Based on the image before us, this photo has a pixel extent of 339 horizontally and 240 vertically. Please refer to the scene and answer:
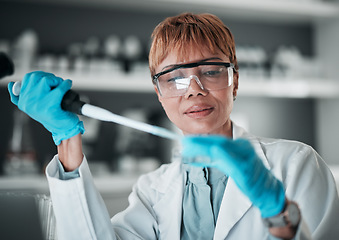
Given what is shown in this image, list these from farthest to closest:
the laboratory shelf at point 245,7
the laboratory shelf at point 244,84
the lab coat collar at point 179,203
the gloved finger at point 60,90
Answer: the laboratory shelf at point 245,7 → the laboratory shelf at point 244,84 → the lab coat collar at point 179,203 → the gloved finger at point 60,90

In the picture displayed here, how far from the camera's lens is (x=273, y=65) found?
2.54m

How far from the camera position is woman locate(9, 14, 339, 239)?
0.87 meters

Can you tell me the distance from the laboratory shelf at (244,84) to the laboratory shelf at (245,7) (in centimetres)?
49

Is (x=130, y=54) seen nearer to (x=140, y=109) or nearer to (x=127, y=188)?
(x=140, y=109)

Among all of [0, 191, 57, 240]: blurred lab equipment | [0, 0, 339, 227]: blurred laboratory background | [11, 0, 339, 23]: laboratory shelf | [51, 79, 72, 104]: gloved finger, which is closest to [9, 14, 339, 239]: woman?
[51, 79, 72, 104]: gloved finger

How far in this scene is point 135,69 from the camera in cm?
221

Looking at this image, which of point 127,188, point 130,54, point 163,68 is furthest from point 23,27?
point 163,68

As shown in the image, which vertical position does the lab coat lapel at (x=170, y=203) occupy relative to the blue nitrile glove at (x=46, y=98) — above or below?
below

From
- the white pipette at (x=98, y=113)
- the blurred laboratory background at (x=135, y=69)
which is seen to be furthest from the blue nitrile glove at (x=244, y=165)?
the blurred laboratory background at (x=135, y=69)

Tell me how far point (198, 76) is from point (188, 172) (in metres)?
0.34

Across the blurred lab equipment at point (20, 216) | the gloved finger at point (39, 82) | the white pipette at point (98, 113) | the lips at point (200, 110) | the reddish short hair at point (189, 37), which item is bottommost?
the blurred lab equipment at point (20, 216)

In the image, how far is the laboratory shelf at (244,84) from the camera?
81.3 inches

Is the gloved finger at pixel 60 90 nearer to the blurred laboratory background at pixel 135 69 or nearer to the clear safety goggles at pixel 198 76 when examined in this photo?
the clear safety goggles at pixel 198 76

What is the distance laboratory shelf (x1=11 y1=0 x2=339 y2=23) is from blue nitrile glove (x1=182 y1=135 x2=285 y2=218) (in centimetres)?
179
